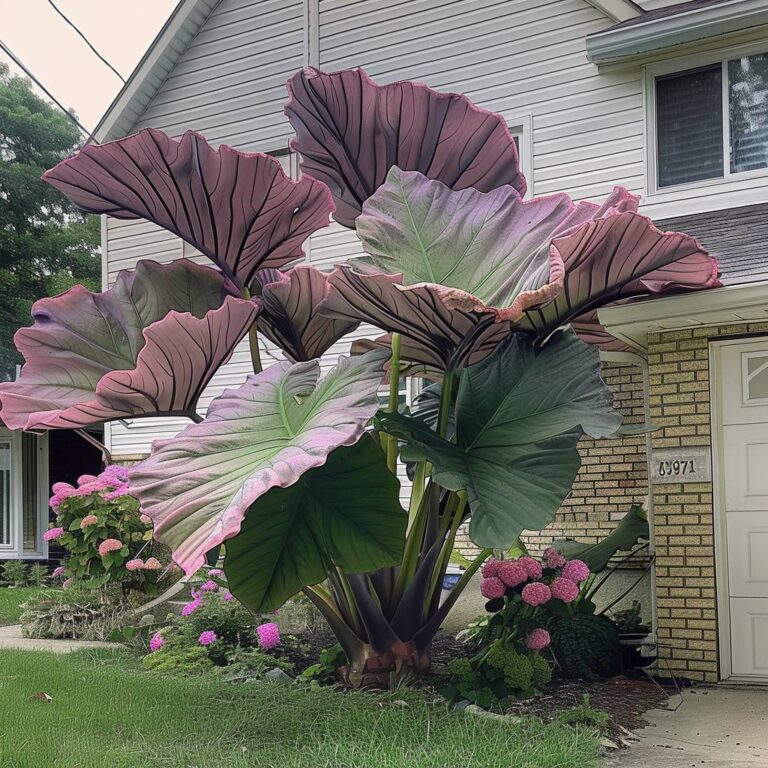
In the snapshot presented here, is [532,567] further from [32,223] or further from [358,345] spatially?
[32,223]

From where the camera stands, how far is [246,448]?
4.45m

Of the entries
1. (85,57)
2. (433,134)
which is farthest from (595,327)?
(85,57)

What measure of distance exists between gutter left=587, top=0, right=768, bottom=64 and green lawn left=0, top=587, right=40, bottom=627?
25.1ft

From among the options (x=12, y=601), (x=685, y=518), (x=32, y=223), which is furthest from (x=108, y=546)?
(x=32, y=223)

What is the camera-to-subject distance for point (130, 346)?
5945 millimetres

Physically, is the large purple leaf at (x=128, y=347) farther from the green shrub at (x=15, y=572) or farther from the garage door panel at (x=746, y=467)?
the green shrub at (x=15, y=572)

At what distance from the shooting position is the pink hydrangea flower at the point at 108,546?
28.4ft

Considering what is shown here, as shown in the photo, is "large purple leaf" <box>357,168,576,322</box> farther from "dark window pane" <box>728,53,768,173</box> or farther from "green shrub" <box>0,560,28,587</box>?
"green shrub" <box>0,560,28,587</box>

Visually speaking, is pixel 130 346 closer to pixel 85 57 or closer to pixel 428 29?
pixel 428 29

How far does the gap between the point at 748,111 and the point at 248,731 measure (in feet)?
21.4

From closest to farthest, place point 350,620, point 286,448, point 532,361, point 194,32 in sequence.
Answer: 1. point 286,448
2. point 532,361
3. point 350,620
4. point 194,32

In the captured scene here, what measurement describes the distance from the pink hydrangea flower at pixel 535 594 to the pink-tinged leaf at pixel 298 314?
192 centimetres

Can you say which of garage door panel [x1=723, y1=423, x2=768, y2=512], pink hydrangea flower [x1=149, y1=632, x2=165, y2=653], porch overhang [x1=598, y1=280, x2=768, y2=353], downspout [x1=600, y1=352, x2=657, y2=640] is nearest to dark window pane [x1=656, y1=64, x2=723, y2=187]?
downspout [x1=600, y1=352, x2=657, y2=640]

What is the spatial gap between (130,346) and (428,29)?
5928mm
